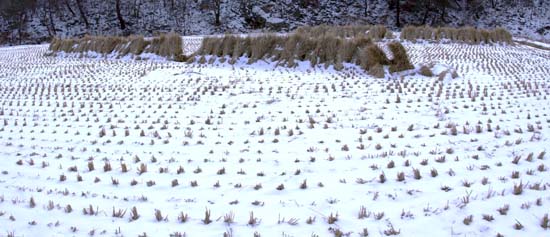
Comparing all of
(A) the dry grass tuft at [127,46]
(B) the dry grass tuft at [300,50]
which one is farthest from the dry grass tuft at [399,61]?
(A) the dry grass tuft at [127,46]

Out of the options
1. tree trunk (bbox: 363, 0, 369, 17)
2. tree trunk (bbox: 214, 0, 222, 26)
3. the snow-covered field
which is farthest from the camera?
tree trunk (bbox: 363, 0, 369, 17)

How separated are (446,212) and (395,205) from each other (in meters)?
0.37

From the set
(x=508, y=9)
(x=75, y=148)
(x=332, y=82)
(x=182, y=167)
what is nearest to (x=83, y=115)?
(x=75, y=148)

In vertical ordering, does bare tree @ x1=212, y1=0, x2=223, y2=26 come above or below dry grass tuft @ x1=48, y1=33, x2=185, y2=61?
above

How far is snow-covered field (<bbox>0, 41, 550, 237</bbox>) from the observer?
3162 mm

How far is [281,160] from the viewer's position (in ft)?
14.6

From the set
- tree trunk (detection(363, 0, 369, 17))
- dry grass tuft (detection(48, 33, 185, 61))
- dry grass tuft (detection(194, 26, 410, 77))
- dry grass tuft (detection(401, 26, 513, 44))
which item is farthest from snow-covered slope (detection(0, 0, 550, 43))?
dry grass tuft (detection(194, 26, 410, 77))

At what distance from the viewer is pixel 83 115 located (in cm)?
683

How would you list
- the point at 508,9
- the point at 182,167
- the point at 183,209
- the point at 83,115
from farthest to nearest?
the point at 508,9, the point at 83,115, the point at 182,167, the point at 183,209

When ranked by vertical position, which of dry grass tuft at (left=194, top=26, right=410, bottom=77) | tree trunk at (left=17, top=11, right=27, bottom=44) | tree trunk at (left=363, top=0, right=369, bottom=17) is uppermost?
tree trunk at (left=363, top=0, right=369, bottom=17)

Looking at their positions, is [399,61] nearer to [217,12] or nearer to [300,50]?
[300,50]

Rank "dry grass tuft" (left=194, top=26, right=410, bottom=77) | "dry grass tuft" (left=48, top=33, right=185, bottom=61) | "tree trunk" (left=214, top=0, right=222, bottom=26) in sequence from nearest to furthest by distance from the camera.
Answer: "dry grass tuft" (left=194, top=26, right=410, bottom=77)
"dry grass tuft" (left=48, top=33, right=185, bottom=61)
"tree trunk" (left=214, top=0, right=222, bottom=26)

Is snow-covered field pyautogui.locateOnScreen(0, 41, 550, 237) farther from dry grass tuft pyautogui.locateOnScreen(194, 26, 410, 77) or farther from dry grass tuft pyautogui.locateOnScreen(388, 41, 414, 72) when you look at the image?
dry grass tuft pyautogui.locateOnScreen(194, 26, 410, 77)

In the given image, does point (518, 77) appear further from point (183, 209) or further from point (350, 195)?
point (183, 209)
